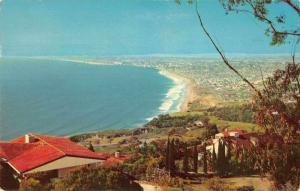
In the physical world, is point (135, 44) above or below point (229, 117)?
above

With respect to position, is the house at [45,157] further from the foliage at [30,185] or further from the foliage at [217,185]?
the foliage at [217,185]

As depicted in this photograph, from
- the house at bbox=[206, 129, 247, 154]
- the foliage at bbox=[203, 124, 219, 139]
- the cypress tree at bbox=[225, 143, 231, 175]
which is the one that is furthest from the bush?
the foliage at bbox=[203, 124, 219, 139]

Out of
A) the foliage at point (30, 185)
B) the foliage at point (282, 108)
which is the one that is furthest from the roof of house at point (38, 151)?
the foliage at point (282, 108)

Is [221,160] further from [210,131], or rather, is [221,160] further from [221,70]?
[221,70]

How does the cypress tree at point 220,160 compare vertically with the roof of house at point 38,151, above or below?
below

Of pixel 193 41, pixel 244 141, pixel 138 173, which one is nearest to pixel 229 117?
pixel 244 141

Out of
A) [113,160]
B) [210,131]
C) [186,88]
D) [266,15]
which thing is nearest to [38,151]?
[113,160]

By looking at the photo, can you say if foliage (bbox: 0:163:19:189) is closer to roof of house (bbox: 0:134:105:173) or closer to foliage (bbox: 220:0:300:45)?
roof of house (bbox: 0:134:105:173)

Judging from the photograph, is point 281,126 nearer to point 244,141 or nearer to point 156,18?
point 244,141
